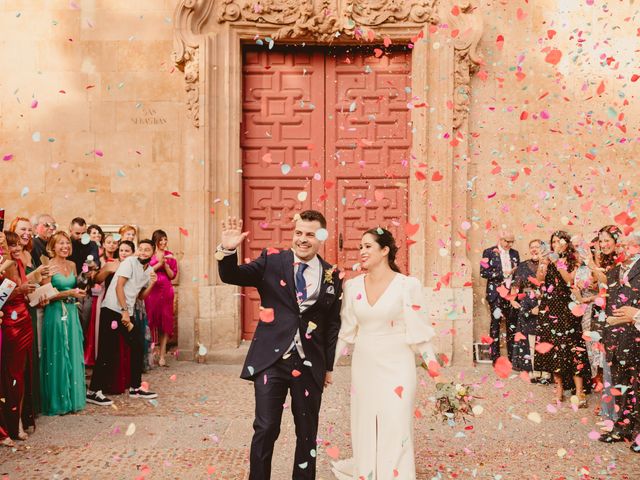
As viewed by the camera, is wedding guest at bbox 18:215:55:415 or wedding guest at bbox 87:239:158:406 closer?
wedding guest at bbox 18:215:55:415

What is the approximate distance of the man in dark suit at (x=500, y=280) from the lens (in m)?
9.55

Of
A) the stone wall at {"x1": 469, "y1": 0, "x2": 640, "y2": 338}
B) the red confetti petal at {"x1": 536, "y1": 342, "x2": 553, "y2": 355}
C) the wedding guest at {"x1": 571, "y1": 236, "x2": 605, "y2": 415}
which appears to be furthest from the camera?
the stone wall at {"x1": 469, "y1": 0, "x2": 640, "y2": 338}

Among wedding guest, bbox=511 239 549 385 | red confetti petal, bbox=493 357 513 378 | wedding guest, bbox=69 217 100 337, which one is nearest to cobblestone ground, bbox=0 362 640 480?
red confetti petal, bbox=493 357 513 378

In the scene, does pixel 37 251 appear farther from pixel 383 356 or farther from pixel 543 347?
pixel 543 347

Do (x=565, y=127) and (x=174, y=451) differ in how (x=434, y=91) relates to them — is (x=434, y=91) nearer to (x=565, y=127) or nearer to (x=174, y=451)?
(x=565, y=127)

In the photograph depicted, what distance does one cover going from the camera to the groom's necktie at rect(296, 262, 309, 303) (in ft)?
14.5

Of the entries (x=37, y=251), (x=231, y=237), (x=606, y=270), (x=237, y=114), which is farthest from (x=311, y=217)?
(x=237, y=114)

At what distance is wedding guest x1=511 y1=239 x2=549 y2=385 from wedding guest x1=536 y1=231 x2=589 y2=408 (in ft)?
3.18

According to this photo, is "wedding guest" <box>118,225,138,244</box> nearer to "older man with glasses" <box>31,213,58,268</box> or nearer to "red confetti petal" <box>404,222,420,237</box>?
"older man with glasses" <box>31,213,58,268</box>

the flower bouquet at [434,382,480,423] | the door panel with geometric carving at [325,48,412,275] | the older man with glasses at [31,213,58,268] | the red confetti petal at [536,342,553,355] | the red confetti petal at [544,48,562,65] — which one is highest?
the red confetti petal at [544,48,562,65]

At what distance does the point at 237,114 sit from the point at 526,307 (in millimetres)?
4939

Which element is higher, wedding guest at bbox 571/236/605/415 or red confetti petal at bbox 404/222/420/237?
red confetti petal at bbox 404/222/420/237

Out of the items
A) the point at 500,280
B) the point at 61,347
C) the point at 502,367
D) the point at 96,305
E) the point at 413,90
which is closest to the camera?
the point at 61,347

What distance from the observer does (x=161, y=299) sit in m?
9.42
